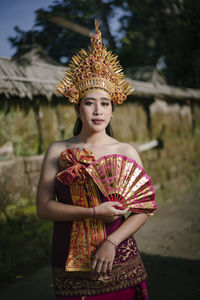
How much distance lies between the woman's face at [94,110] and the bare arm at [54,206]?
0.84 feet

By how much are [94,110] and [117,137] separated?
451 centimetres

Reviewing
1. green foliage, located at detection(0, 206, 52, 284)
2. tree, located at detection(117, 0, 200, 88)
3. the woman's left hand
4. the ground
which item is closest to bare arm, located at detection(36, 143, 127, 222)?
the woman's left hand

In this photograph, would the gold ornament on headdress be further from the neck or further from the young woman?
the neck

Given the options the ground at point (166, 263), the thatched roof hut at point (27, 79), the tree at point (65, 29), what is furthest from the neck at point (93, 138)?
the tree at point (65, 29)

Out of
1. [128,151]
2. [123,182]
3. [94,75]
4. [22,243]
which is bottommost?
[22,243]

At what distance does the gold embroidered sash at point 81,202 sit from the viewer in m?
1.56

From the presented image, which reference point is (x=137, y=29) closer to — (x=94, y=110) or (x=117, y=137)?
(x=117, y=137)

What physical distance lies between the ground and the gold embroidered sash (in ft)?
5.93

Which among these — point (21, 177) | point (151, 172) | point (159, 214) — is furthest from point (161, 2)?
point (21, 177)

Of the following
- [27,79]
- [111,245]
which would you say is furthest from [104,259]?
[27,79]

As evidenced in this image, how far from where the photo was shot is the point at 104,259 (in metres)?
1.50

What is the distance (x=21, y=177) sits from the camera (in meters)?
4.10

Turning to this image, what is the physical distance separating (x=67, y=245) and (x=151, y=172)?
5.39 metres

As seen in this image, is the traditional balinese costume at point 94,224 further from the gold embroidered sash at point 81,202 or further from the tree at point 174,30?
the tree at point 174,30
